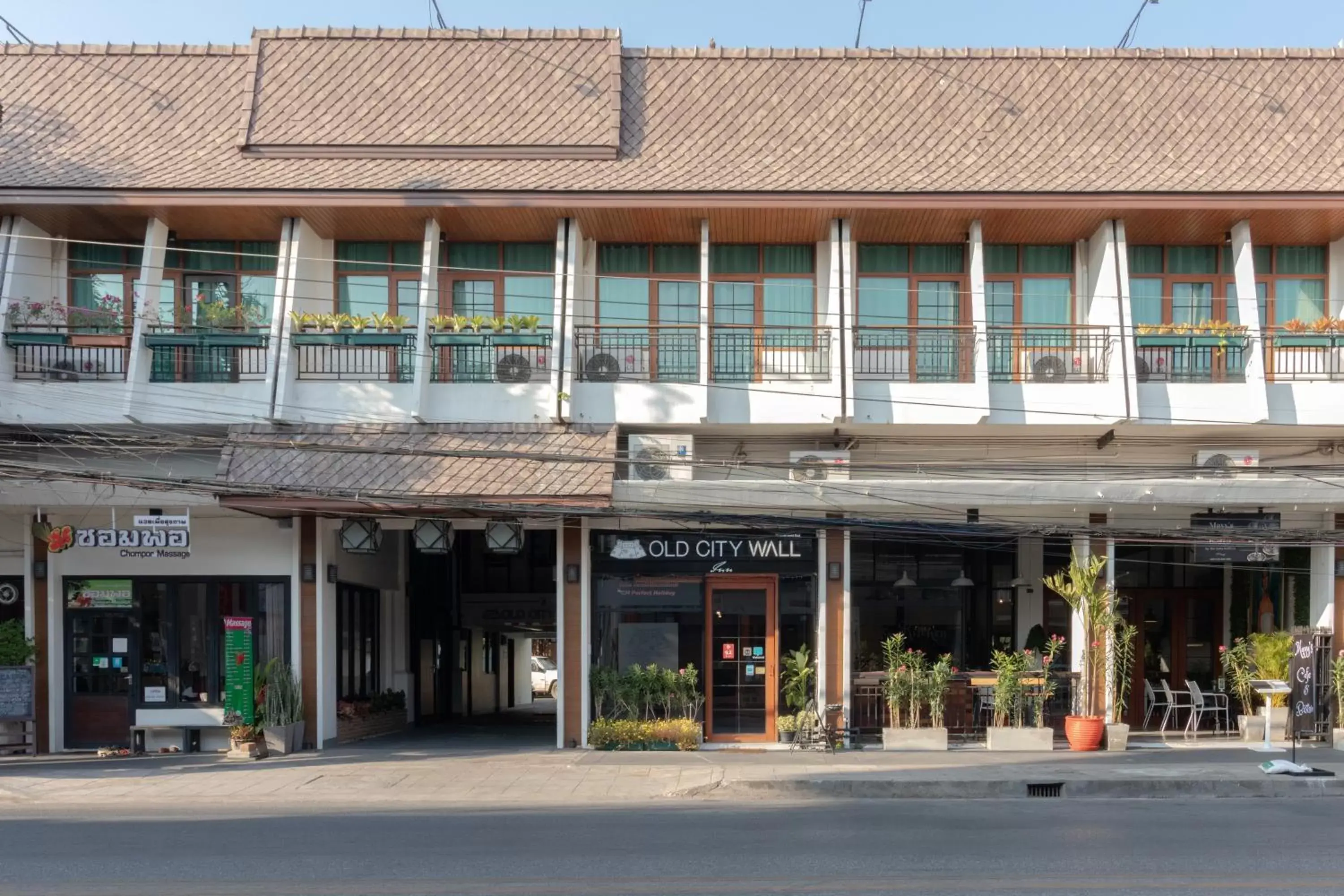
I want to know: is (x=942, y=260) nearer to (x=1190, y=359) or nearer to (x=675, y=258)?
(x=1190, y=359)

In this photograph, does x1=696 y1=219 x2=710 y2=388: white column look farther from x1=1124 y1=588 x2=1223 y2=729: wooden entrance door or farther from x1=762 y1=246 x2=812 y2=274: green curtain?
x1=1124 y1=588 x2=1223 y2=729: wooden entrance door

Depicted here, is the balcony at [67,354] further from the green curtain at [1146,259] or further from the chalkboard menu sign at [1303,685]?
the chalkboard menu sign at [1303,685]

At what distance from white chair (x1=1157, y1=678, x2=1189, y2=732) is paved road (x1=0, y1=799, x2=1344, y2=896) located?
6559 mm

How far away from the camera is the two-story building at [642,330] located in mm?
19625

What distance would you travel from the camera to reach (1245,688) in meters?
21.2

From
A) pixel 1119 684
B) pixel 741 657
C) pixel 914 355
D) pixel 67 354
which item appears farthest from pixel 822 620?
pixel 67 354

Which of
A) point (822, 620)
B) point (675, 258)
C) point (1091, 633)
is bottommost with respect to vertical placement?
point (1091, 633)

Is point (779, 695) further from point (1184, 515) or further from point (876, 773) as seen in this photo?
point (1184, 515)

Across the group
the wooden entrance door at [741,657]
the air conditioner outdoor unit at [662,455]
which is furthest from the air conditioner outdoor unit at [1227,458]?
the air conditioner outdoor unit at [662,455]

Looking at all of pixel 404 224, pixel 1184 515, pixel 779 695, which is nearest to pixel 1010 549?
pixel 1184 515

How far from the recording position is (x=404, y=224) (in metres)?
20.7

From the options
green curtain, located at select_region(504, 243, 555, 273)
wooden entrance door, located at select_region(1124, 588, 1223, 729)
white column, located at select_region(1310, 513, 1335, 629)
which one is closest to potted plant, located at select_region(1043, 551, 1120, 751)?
white column, located at select_region(1310, 513, 1335, 629)

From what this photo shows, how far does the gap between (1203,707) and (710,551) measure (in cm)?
810

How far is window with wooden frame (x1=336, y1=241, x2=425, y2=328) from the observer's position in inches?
843
